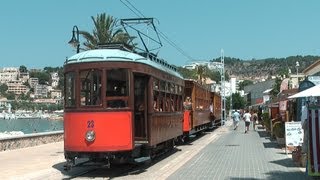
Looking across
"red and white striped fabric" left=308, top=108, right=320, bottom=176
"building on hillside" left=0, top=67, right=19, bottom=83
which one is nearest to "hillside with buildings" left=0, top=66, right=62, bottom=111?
"building on hillside" left=0, top=67, right=19, bottom=83

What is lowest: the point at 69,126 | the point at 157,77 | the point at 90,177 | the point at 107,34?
the point at 90,177

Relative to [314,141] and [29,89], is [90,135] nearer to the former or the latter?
[314,141]

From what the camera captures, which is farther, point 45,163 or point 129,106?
point 45,163

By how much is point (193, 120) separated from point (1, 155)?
1138cm

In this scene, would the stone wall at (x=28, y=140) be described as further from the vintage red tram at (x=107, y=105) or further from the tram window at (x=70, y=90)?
the vintage red tram at (x=107, y=105)

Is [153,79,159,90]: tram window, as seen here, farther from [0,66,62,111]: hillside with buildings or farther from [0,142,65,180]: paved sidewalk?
[0,66,62,111]: hillside with buildings

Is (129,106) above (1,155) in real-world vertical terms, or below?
above

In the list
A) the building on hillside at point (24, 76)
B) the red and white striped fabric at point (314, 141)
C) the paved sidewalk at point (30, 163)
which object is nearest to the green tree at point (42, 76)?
the building on hillside at point (24, 76)

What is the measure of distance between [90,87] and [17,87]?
111m

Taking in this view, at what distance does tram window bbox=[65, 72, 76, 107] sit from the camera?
15027mm

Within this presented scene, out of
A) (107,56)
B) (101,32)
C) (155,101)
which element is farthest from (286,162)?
(101,32)

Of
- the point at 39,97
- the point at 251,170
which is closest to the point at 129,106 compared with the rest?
the point at 251,170

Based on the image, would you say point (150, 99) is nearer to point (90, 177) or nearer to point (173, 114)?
point (90, 177)

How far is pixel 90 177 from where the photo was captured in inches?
574
